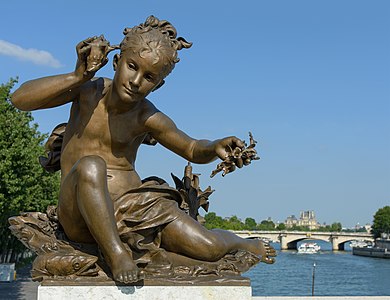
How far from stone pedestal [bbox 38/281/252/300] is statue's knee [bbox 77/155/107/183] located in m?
0.78

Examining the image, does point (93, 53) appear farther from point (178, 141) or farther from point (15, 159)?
point (15, 159)

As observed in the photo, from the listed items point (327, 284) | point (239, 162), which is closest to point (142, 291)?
point (239, 162)

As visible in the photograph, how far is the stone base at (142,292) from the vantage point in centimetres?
441

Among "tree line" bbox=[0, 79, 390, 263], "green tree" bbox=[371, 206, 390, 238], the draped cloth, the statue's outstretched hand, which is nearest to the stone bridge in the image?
"green tree" bbox=[371, 206, 390, 238]

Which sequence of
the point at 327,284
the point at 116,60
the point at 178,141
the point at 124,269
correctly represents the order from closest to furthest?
the point at 124,269 → the point at 116,60 → the point at 178,141 → the point at 327,284

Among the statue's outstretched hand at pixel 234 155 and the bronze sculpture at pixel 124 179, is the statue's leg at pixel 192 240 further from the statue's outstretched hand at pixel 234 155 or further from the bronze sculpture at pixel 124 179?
the statue's outstretched hand at pixel 234 155

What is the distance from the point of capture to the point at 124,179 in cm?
505

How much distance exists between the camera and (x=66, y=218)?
15.5 ft

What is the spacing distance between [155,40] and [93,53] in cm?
59

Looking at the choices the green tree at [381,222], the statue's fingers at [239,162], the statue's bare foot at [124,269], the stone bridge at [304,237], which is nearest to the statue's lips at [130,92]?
the statue's fingers at [239,162]

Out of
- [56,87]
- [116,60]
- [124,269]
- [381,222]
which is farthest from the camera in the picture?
[381,222]

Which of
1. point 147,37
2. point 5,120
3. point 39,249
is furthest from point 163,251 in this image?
point 5,120

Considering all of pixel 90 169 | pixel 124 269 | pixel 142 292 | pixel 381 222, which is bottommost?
pixel 142 292

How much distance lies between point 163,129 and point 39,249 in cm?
145
